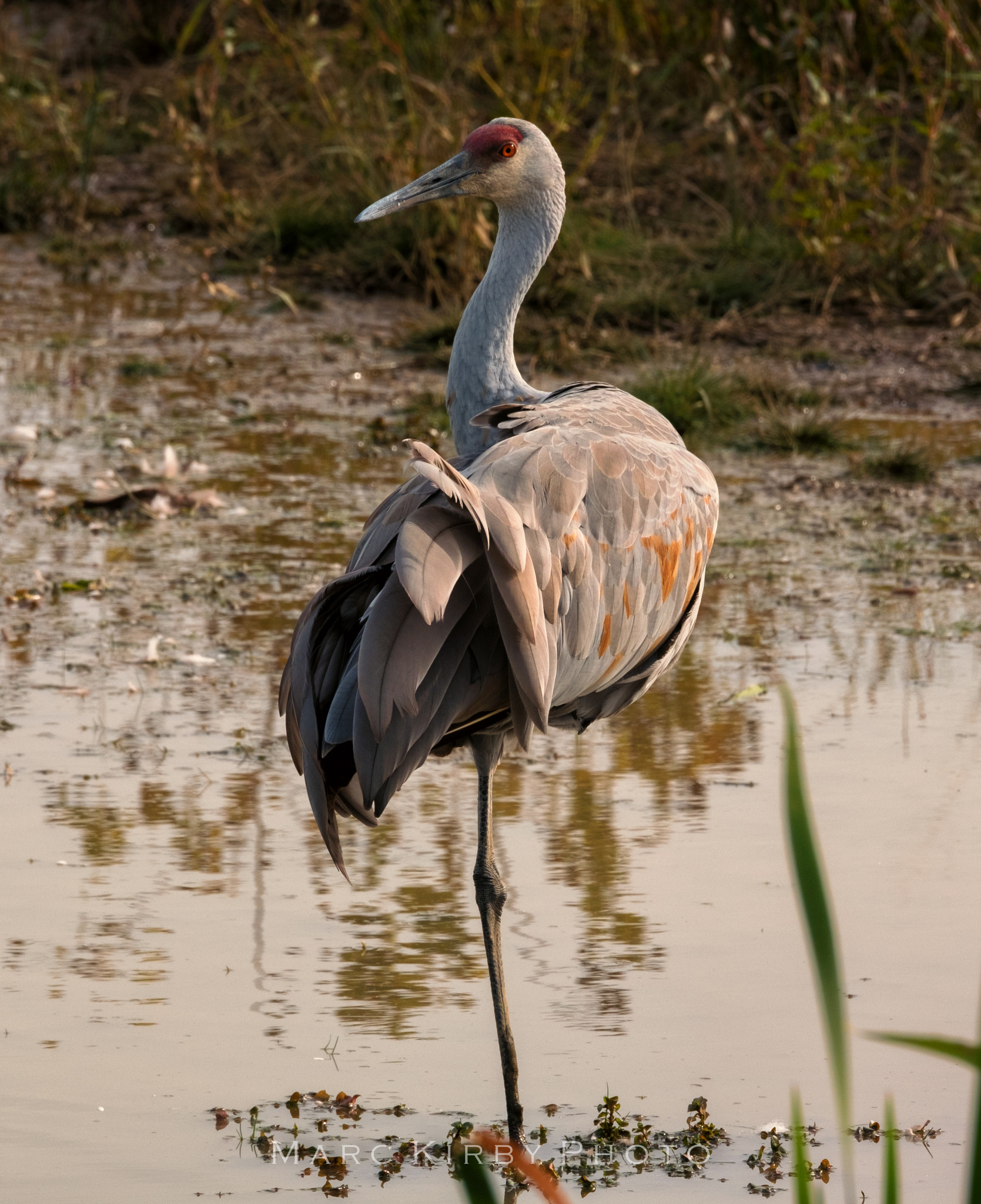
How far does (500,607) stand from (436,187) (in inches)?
78.2

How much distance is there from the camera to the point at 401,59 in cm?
894

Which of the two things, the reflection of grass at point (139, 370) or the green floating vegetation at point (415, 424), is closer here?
the green floating vegetation at point (415, 424)

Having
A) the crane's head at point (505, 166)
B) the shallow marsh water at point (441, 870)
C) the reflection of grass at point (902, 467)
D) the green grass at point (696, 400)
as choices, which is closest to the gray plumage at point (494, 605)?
the shallow marsh water at point (441, 870)

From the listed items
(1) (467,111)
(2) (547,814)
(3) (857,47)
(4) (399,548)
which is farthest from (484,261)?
(4) (399,548)

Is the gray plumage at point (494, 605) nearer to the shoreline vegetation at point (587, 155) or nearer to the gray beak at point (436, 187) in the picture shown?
the gray beak at point (436, 187)

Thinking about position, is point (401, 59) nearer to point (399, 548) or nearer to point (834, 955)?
point (399, 548)

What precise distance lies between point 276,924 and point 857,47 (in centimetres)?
745

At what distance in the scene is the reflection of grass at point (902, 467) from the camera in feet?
22.0

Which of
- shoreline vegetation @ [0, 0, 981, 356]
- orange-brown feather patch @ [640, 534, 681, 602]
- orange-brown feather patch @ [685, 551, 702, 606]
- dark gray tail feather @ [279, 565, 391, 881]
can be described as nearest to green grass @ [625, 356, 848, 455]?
shoreline vegetation @ [0, 0, 981, 356]

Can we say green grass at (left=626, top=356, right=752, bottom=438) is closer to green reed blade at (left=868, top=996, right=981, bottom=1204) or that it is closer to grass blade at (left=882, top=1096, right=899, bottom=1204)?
grass blade at (left=882, top=1096, right=899, bottom=1204)

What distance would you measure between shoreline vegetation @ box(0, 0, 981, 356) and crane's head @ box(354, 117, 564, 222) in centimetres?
346

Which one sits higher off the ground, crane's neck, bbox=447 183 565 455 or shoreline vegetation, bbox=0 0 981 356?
shoreline vegetation, bbox=0 0 981 356

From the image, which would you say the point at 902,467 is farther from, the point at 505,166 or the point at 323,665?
the point at 323,665

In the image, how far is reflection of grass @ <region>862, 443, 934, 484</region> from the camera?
22.0 ft
